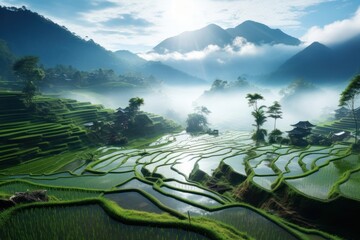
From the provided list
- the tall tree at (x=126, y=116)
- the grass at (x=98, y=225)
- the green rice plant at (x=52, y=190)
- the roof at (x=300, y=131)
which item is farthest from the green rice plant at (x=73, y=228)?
the tall tree at (x=126, y=116)

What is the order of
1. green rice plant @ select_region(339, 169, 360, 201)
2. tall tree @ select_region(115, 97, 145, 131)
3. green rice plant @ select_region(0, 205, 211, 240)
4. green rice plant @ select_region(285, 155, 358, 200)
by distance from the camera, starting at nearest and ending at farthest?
green rice plant @ select_region(0, 205, 211, 240), green rice plant @ select_region(339, 169, 360, 201), green rice plant @ select_region(285, 155, 358, 200), tall tree @ select_region(115, 97, 145, 131)

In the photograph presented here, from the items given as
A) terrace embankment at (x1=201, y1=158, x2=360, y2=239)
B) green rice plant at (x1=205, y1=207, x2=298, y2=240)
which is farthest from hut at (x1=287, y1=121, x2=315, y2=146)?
green rice plant at (x1=205, y1=207, x2=298, y2=240)

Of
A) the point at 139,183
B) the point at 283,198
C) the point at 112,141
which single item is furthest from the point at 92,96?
the point at 283,198

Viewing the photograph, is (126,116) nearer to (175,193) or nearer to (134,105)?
(134,105)

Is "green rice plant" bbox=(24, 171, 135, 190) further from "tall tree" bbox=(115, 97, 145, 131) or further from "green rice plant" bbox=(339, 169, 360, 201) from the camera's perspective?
"tall tree" bbox=(115, 97, 145, 131)

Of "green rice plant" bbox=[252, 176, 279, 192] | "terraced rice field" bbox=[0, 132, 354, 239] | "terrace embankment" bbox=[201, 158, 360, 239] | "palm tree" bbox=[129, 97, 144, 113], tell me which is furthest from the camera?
"palm tree" bbox=[129, 97, 144, 113]

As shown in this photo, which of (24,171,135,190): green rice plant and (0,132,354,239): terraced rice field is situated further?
(24,171,135,190): green rice plant

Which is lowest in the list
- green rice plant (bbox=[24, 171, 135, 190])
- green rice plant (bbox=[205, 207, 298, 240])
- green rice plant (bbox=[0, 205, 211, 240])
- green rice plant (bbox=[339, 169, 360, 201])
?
green rice plant (bbox=[24, 171, 135, 190])

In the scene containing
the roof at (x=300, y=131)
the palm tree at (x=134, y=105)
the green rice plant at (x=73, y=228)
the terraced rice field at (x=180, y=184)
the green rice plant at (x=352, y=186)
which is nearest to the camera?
the green rice plant at (x=73, y=228)

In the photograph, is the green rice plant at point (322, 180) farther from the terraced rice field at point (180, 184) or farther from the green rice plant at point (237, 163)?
the green rice plant at point (237, 163)
